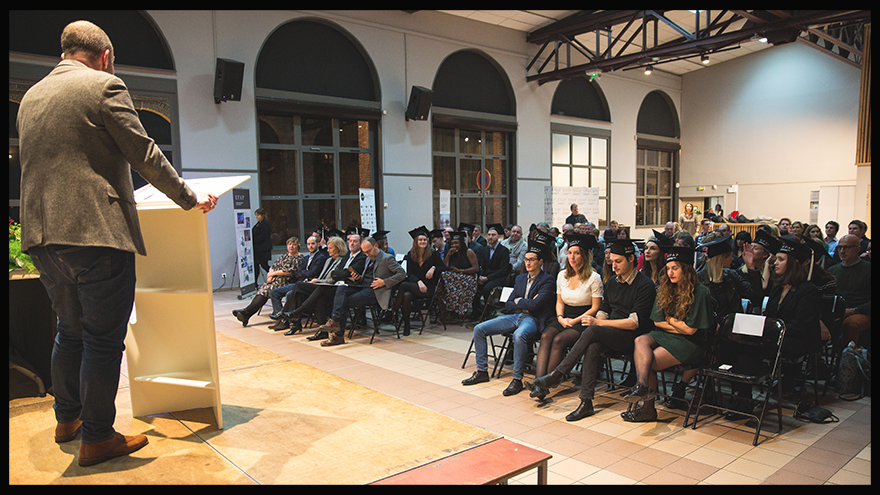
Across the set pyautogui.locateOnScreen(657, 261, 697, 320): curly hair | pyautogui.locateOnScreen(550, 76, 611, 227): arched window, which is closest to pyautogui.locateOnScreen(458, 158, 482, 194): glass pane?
pyautogui.locateOnScreen(550, 76, 611, 227): arched window

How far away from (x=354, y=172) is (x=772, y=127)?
549 inches

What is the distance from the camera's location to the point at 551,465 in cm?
345

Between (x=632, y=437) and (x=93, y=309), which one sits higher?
(x=93, y=309)

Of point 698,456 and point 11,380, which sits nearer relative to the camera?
point 11,380

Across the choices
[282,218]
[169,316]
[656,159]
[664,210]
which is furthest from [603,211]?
[169,316]

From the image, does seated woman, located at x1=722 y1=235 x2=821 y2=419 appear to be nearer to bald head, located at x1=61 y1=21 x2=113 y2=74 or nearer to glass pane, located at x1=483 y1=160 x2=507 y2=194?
bald head, located at x1=61 y1=21 x2=113 y2=74

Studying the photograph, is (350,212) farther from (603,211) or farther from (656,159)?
(656,159)

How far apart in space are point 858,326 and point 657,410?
2.25m

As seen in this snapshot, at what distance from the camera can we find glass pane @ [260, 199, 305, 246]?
38.4 ft

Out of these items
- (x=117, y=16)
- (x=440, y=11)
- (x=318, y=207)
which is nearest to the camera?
(x=117, y=16)

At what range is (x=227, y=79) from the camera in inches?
402

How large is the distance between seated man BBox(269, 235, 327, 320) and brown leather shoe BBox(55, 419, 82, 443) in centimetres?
558
